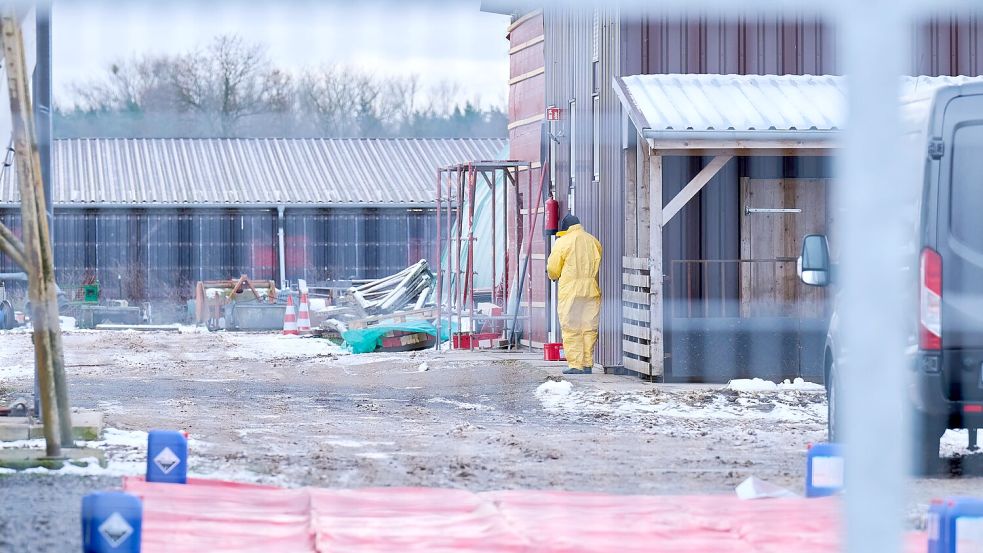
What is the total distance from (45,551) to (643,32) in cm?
974

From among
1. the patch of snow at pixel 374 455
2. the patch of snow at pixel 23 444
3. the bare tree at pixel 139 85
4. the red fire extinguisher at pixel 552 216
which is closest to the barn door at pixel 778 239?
the red fire extinguisher at pixel 552 216

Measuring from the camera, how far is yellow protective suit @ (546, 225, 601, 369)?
1416 cm

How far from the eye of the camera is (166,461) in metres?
6.66

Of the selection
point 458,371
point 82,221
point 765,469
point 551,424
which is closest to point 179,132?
point 765,469

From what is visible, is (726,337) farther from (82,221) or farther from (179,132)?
(82,221)

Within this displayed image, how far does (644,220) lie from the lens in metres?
13.4

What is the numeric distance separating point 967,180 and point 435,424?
4.60 meters

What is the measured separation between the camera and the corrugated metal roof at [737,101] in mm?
12617

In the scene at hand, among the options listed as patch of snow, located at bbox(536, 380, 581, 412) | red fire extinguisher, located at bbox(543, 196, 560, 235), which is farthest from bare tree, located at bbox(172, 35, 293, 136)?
red fire extinguisher, located at bbox(543, 196, 560, 235)

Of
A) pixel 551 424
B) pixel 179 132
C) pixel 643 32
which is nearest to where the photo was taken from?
pixel 179 132

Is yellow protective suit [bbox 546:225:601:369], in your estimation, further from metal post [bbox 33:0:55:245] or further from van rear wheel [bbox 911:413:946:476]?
van rear wheel [bbox 911:413:946:476]

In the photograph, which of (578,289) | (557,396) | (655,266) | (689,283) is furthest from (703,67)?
(557,396)

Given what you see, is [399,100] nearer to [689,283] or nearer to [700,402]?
[700,402]

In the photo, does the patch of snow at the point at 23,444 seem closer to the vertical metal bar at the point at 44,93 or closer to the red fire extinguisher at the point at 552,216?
the vertical metal bar at the point at 44,93
